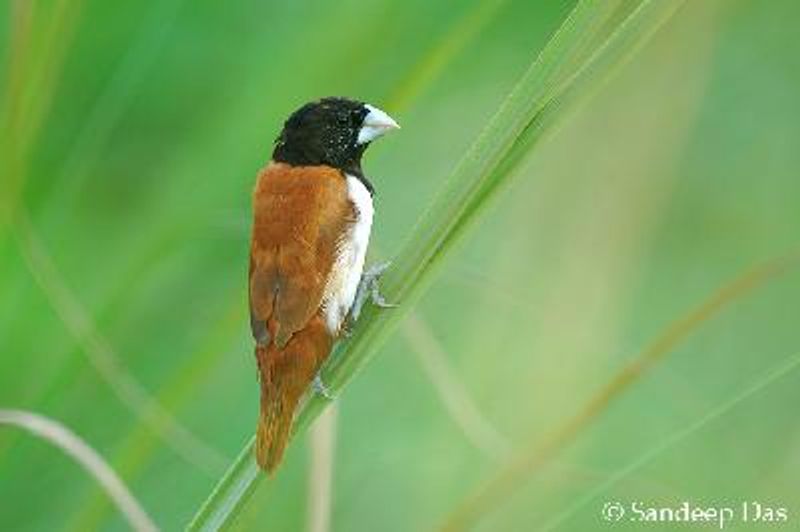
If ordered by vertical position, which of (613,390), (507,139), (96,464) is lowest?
(96,464)

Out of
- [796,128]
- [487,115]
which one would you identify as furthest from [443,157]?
[796,128]

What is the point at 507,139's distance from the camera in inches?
33.9

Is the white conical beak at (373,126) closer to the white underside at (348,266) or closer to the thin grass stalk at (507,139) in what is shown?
the white underside at (348,266)

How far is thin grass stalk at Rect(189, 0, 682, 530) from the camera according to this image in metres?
0.86

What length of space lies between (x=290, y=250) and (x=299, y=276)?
0.02m

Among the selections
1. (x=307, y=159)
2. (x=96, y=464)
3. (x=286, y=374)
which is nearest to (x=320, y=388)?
(x=286, y=374)

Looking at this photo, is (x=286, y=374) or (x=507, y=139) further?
(x=286, y=374)

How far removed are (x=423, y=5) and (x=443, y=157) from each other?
18 cm

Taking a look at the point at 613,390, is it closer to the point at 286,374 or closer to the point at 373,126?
the point at 286,374

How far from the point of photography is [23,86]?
3.58 feet

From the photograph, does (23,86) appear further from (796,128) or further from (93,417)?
(796,128)

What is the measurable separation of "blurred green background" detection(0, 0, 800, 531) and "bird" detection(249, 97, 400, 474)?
2.8 inches

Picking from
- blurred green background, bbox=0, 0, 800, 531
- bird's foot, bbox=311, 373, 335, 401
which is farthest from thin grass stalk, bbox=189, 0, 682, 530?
blurred green background, bbox=0, 0, 800, 531

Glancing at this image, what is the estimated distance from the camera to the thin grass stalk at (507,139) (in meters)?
0.86
